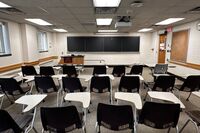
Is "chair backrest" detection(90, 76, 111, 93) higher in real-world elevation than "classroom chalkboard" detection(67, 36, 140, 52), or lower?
lower

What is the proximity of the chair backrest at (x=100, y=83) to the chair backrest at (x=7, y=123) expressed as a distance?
70.7 inches

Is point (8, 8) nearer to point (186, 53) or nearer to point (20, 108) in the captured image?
point (20, 108)

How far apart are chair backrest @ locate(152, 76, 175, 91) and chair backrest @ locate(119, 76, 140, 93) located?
0.46 meters

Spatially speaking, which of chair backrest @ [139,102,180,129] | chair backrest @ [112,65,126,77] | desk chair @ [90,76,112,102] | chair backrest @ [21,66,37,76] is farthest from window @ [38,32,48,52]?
chair backrest @ [139,102,180,129]

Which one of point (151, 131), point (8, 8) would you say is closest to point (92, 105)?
point (151, 131)

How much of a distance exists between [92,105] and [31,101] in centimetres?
177

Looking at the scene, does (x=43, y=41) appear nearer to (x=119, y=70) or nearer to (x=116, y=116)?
(x=119, y=70)

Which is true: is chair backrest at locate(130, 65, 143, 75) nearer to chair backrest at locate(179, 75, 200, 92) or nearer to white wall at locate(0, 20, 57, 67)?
chair backrest at locate(179, 75, 200, 92)

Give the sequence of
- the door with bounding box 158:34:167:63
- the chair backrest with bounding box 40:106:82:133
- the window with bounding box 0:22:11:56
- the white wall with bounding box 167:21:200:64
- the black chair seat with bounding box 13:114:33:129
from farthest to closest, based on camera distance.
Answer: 1. the door with bounding box 158:34:167:63
2. the white wall with bounding box 167:21:200:64
3. the window with bounding box 0:22:11:56
4. the black chair seat with bounding box 13:114:33:129
5. the chair backrest with bounding box 40:106:82:133

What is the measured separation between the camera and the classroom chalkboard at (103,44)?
9914 mm

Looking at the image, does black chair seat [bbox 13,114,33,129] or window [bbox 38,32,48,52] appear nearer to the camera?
black chair seat [bbox 13,114,33,129]

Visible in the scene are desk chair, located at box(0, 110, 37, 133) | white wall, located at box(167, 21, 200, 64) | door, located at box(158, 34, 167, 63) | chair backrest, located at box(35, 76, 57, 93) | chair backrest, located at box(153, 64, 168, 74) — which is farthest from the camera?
door, located at box(158, 34, 167, 63)

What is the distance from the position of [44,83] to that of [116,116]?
2.11 metres

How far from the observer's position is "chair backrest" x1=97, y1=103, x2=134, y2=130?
1735mm
